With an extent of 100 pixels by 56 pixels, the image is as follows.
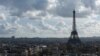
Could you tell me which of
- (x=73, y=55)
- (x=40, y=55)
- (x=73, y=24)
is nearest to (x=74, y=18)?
(x=73, y=24)

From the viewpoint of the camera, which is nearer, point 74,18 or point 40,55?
point 40,55

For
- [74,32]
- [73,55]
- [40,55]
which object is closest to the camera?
[73,55]

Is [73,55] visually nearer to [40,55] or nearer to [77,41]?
[40,55]

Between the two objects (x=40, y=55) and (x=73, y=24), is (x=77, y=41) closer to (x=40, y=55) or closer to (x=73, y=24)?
(x=73, y=24)

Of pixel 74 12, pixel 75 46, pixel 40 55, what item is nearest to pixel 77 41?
pixel 75 46

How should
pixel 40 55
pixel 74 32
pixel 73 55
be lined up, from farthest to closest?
1. pixel 74 32
2. pixel 40 55
3. pixel 73 55

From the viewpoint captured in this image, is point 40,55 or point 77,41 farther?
point 77,41

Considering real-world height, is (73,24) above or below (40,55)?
above

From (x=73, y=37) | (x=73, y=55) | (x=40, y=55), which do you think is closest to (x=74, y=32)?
(x=73, y=37)

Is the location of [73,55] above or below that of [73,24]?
below
